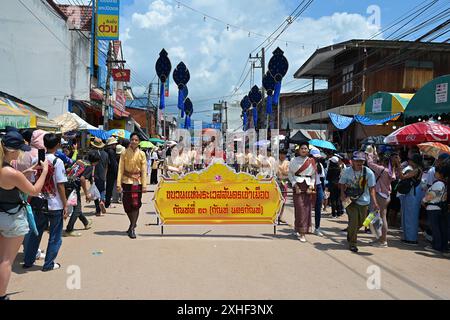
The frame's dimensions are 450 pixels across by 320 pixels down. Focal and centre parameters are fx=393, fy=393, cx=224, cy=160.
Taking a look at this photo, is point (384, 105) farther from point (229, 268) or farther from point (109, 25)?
point (109, 25)

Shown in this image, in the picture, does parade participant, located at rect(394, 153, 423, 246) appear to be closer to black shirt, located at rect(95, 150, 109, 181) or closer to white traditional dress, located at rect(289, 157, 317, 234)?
white traditional dress, located at rect(289, 157, 317, 234)

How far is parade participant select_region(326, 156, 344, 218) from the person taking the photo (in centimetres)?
1043

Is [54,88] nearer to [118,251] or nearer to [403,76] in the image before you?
[118,251]

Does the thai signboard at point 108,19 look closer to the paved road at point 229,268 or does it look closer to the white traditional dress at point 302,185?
the paved road at point 229,268

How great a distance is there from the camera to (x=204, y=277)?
505cm

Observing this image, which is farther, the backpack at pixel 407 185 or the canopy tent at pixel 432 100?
the canopy tent at pixel 432 100

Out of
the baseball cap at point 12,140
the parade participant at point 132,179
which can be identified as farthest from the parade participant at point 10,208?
the parade participant at point 132,179

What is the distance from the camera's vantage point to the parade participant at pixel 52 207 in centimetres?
524

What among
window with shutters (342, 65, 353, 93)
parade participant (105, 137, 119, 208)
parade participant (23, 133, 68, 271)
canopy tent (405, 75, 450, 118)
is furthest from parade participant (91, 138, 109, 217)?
window with shutters (342, 65, 353, 93)

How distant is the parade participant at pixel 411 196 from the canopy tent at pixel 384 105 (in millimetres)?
5098

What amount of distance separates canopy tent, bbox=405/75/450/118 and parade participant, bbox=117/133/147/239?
25.1ft

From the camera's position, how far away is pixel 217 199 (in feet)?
24.8

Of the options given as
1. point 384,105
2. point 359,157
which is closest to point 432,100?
point 384,105

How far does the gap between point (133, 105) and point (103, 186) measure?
39847 mm
